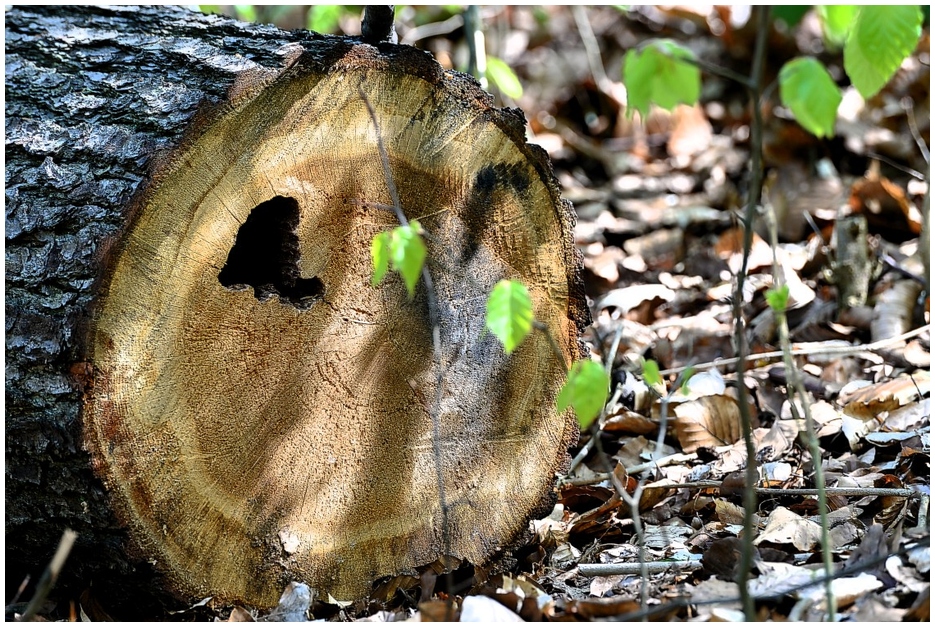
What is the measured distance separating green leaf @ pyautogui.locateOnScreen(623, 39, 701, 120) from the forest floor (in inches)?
3.4

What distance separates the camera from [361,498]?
182cm

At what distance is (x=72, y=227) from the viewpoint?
1591 mm

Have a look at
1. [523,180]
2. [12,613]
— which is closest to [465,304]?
[523,180]

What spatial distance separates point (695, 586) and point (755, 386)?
108 centimetres

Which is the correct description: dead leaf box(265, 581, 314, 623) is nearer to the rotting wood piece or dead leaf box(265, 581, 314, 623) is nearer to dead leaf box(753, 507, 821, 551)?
the rotting wood piece

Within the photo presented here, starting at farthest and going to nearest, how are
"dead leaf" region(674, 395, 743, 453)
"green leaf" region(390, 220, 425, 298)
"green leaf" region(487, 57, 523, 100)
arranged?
"green leaf" region(487, 57, 523, 100)
"dead leaf" region(674, 395, 743, 453)
"green leaf" region(390, 220, 425, 298)

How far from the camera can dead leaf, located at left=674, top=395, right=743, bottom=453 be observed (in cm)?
244

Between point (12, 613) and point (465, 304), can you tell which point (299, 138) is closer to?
point (465, 304)

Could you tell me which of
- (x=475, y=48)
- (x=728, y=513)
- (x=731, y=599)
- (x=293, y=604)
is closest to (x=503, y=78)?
(x=475, y=48)

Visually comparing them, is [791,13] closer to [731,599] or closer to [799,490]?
[799,490]

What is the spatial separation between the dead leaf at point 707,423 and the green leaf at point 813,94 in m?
1.15

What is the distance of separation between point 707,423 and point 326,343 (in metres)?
1.19

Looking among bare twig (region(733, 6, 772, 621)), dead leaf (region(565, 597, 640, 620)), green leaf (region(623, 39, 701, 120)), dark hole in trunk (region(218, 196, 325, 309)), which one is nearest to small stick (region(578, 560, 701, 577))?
dead leaf (region(565, 597, 640, 620))

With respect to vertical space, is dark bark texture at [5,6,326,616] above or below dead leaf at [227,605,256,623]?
above
